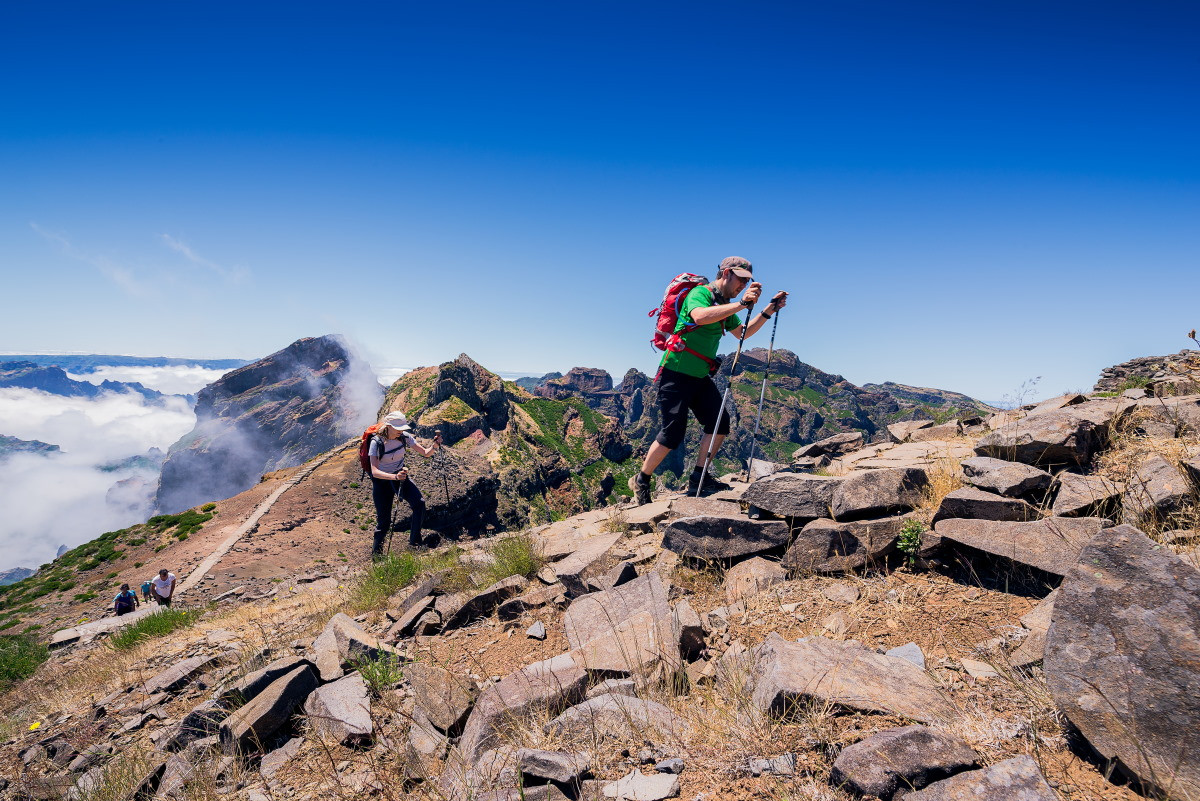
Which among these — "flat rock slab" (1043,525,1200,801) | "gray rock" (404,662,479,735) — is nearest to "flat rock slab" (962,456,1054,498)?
"flat rock slab" (1043,525,1200,801)

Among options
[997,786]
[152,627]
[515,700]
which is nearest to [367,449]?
[152,627]

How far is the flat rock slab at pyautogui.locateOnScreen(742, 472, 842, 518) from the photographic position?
4.88 meters

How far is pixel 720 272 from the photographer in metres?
6.61

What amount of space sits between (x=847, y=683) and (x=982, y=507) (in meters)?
2.40

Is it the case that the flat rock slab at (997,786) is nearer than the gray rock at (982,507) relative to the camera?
Yes

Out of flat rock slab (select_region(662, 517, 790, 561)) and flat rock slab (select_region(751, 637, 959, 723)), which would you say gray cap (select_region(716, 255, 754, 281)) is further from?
flat rock slab (select_region(751, 637, 959, 723))

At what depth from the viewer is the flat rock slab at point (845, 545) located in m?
4.30

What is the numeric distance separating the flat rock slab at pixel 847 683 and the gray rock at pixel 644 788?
0.66 m

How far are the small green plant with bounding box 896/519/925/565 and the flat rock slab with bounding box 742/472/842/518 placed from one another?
69cm

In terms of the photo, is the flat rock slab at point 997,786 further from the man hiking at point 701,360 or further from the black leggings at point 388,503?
the black leggings at point 388,503

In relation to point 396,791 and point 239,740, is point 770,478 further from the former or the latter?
point 239,740

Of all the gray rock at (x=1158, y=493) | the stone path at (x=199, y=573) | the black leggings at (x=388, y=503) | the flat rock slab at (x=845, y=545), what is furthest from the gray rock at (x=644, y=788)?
the stone path at (x=199, y=573)

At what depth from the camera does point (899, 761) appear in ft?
6.77

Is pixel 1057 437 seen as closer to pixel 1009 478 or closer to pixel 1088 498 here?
pixel 1009 478
